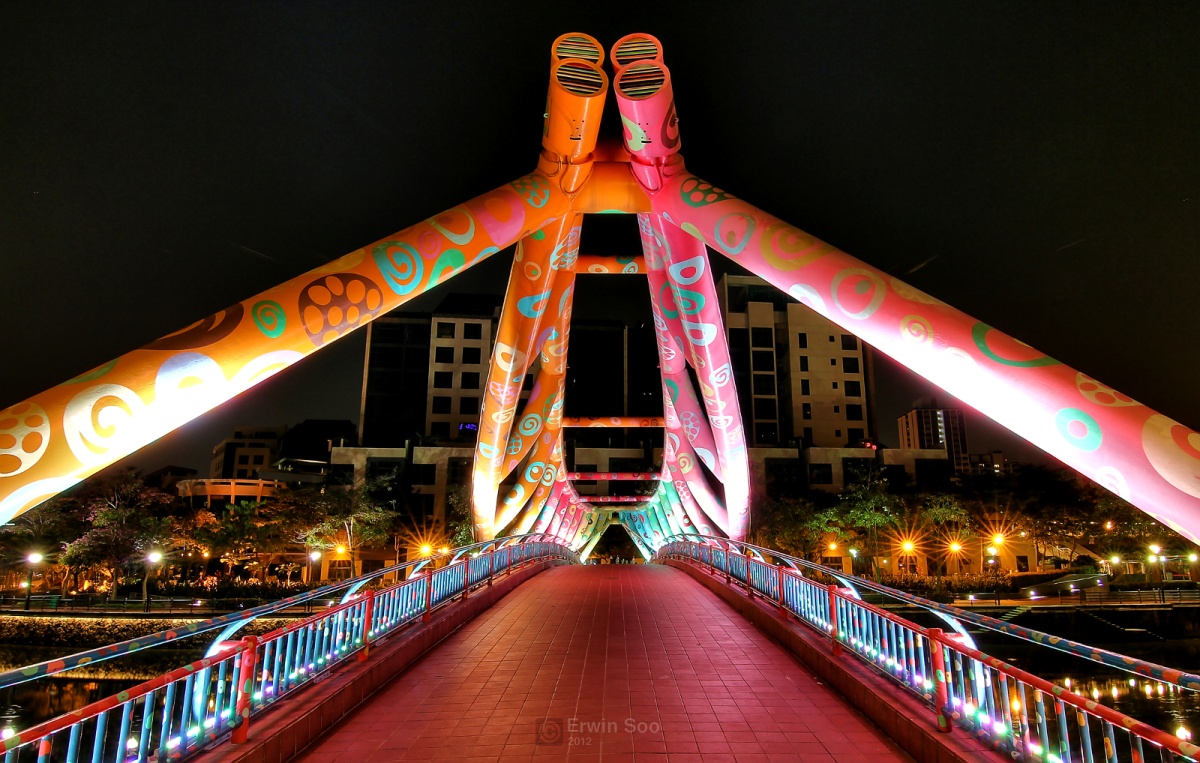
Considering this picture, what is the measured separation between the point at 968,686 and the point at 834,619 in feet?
5.53

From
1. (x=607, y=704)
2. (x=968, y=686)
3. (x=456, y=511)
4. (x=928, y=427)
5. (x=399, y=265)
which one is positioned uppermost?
(x=928, y=427)

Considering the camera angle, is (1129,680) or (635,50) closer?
(635,50)

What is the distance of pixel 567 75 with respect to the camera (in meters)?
8.27

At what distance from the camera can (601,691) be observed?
19.0ft

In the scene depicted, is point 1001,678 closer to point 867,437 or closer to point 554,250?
point 554,250

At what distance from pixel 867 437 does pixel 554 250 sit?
1727 inches

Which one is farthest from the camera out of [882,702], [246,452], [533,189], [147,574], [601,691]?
[246,452]

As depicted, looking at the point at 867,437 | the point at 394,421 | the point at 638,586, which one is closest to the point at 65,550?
the point at 638,586

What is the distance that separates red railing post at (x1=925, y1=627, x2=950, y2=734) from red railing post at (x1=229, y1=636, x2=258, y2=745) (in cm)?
421

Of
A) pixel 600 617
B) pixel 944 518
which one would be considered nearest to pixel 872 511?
pixel 944 518

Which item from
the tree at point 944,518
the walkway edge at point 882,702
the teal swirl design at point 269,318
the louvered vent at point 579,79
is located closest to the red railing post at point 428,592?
the teal swirl design at point 269,318

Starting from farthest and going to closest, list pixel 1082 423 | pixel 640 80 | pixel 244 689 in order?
pixel 640 80, pixel 1082 423, pixel 244 689

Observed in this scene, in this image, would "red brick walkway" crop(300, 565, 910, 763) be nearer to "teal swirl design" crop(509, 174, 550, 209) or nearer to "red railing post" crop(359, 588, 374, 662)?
"red railing post" crop(359, 588, 374, 662)

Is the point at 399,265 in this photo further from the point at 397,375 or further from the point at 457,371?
the point at 397,375
